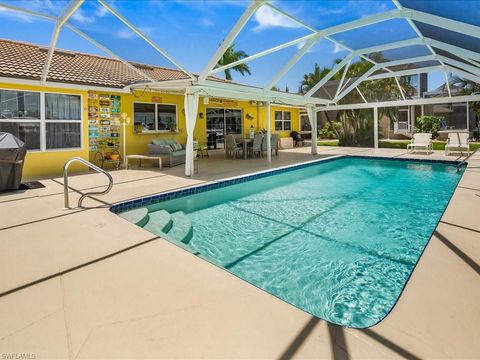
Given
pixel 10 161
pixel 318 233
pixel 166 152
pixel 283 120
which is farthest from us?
pixel 283 120

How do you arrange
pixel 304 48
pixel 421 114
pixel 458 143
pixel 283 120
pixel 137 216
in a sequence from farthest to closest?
1. pixel 421 114
2. pixel 283 120
3. pixel 458 143
4. pixel 304 48
5. pixel 137 216

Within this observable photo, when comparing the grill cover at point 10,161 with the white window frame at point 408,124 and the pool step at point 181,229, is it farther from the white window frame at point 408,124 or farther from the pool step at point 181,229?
the white window frame at point 408,124

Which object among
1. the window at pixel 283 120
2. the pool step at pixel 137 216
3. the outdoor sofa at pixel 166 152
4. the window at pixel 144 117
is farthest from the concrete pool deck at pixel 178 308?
the window at pixel 283 120

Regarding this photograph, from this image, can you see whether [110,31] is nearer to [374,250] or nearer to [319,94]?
[374,250]

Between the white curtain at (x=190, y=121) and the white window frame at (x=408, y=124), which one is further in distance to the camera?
the white window frame at (x=408, y=124)

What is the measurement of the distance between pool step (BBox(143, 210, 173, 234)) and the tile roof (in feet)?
21.2

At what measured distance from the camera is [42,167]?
9.53 meters

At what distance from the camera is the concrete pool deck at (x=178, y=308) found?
77.7 inches

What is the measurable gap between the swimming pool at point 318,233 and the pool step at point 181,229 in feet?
0.06

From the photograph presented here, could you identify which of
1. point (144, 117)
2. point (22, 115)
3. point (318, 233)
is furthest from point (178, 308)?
point (144, 117)

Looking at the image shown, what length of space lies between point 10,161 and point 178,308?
21.8 ft

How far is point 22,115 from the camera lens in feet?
29.8

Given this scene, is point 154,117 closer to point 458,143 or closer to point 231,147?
point 231,147

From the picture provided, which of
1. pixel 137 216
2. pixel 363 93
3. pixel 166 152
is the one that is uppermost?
pixel 363 93
